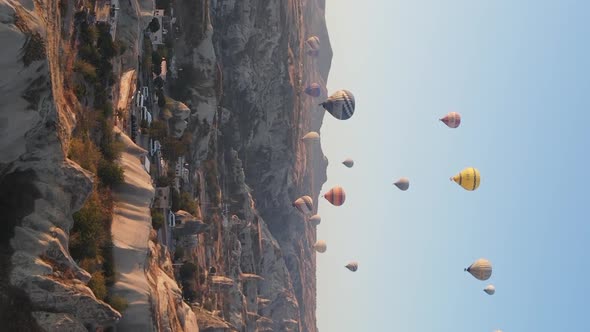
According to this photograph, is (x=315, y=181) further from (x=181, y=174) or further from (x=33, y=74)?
(x=33, y=74)

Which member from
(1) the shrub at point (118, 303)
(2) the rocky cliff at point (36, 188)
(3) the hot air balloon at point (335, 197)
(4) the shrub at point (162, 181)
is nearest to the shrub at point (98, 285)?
(1) the shrub at point (118, 303)

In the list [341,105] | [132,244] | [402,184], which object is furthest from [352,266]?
[132,244]

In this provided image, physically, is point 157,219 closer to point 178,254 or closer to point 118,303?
point 178,254

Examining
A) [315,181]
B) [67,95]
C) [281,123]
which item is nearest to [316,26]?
[315,181]

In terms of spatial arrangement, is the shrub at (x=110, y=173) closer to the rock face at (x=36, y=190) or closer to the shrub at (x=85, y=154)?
the shrub at (x=85, y=154)

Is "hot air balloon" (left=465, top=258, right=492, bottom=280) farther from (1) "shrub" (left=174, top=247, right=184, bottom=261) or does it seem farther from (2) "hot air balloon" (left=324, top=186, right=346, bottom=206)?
(1) "shrub" (left=174, top=247, right=184, bottom=261)

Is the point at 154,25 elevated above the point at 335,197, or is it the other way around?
the point at 154,25
